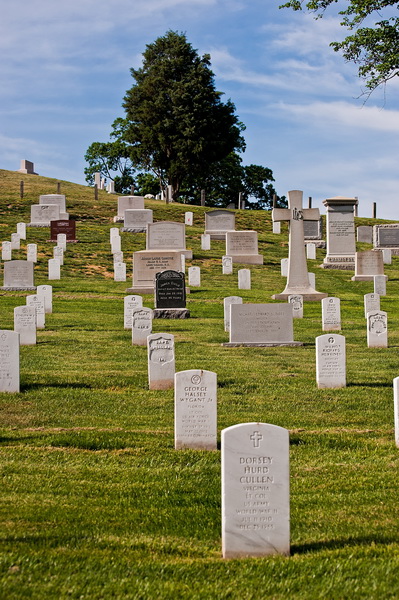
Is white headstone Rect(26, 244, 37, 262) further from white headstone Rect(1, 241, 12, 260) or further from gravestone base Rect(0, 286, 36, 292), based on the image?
gravestone base Rect(0, 286, 36, 292)

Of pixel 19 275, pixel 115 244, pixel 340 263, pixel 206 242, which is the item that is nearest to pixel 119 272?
pixel 19 275

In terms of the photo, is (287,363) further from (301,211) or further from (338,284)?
(338,284)

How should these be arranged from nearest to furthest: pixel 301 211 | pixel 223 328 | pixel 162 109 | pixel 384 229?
pixel 223 328 < pixel 301 211 < pixel 384 229 < pixel 162 109

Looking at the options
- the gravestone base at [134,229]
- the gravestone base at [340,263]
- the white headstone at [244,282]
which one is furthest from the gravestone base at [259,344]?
the gravestone base at [134,229]

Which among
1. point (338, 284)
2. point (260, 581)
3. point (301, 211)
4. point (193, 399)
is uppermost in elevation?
point (301, 211)

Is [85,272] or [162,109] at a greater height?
[162,109]

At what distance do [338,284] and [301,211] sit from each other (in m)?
4.89

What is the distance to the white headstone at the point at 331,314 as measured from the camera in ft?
61.7

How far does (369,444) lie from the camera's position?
8648 millimetres

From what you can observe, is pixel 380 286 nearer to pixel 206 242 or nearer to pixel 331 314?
pixel 331 314

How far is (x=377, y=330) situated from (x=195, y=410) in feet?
27.9

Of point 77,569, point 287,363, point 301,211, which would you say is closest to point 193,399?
point 77,569

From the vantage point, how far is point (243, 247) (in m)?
34.5

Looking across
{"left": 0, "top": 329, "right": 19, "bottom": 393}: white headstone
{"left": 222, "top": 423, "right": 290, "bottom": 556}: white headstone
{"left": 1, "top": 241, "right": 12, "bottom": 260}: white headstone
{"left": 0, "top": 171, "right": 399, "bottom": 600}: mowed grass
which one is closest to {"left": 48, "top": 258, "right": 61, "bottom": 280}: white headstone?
{"left": 1, "top": 241, "right": 12, "bottom": 260}: white headstone
